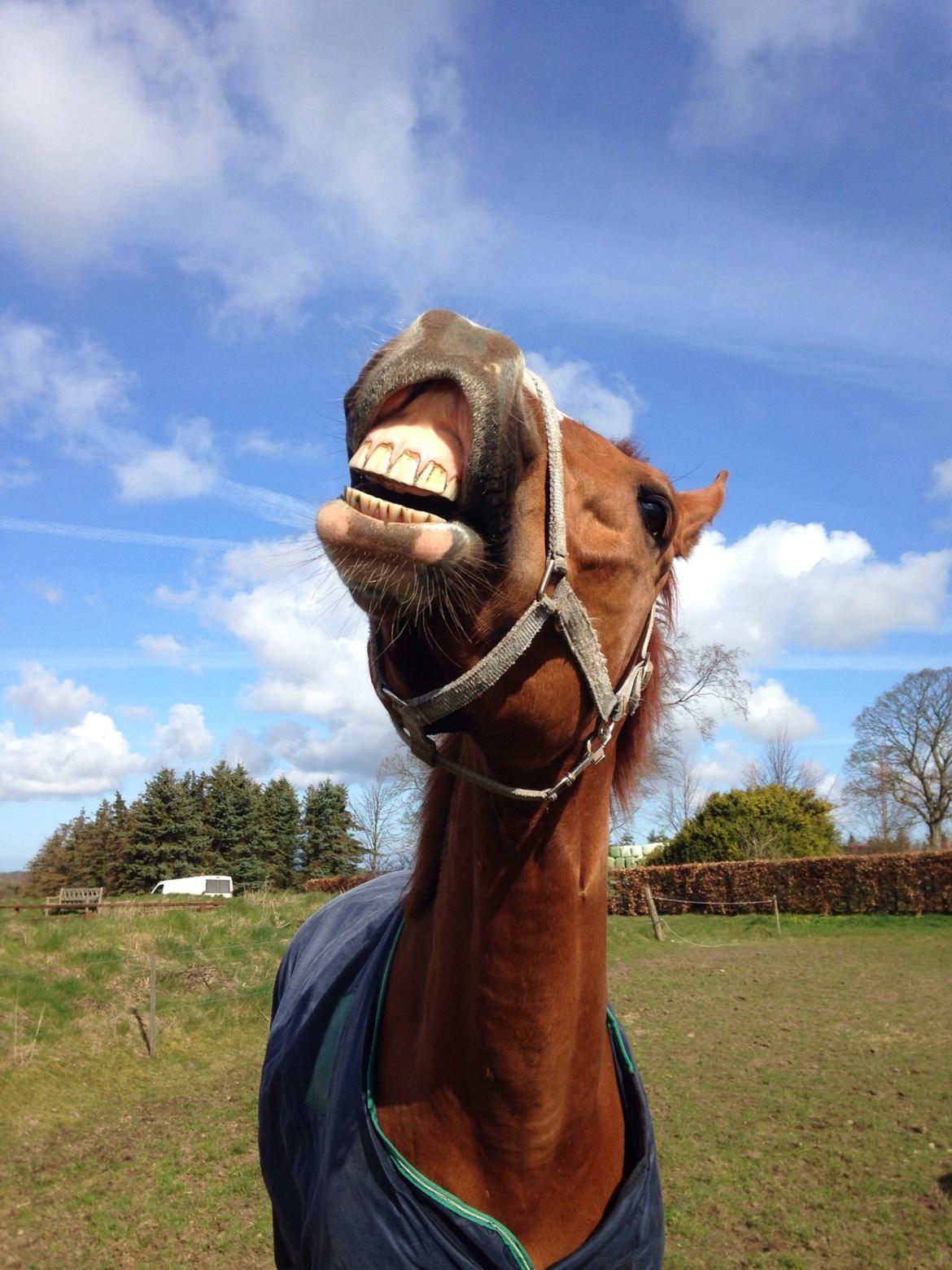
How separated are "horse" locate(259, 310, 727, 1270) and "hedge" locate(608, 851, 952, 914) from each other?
77.8 ft

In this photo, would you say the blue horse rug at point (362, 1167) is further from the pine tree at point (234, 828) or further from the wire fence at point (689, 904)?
the pine tree at point (234, 828)

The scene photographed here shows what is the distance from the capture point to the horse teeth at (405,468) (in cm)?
134

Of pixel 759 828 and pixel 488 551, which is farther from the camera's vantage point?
pixel 759 828

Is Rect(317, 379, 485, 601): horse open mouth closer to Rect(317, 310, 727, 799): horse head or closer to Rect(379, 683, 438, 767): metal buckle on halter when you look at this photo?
Rect(317, 310, 727, 799): horse head

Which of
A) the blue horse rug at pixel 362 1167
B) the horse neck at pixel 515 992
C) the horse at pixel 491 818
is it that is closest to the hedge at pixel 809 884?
the blue horse rug at pixel 362 1167

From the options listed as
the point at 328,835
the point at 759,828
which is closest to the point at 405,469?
the point at 759,828

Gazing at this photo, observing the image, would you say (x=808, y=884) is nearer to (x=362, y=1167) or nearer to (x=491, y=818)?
(x=362, y=1167)

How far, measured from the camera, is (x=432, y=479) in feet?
4.46

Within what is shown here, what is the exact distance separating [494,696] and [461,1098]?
3.47ft

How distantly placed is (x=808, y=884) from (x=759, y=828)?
11.3 feet

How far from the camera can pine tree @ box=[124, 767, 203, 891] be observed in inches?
1759

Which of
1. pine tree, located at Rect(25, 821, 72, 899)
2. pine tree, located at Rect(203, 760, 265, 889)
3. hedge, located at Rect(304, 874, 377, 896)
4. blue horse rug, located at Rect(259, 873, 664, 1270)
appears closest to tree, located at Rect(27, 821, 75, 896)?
pine tree, located at Rect(25, 821, 72, 899)

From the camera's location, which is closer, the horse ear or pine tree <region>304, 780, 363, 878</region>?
the horse ear

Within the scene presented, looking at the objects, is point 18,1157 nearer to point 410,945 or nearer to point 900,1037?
point 410,945
